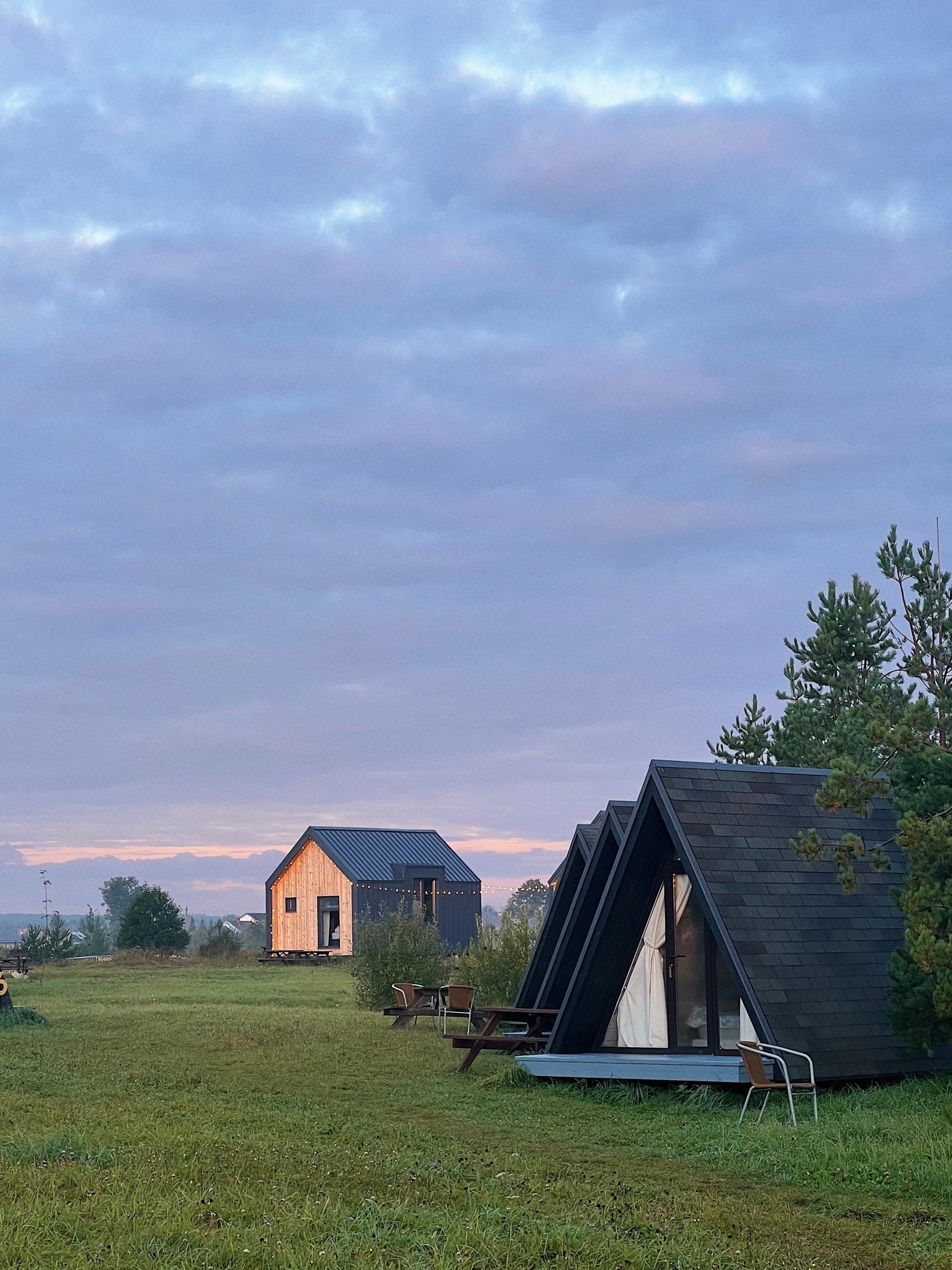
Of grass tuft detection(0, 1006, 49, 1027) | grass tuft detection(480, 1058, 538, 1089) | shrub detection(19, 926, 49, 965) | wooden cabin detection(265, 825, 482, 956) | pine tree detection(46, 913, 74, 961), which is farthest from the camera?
wooden cabin detection(265, 825, 482, 956)

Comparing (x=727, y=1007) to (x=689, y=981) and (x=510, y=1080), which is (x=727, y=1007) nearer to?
(x=689, y=981)

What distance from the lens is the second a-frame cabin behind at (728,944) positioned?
1280cm

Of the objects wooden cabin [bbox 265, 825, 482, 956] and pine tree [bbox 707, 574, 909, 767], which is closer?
pine tree [bbox 707, 574, 909, 767]

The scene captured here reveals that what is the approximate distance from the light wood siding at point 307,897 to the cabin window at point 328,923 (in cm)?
16

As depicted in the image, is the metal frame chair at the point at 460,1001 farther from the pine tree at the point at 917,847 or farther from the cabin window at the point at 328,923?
the cabin window at the point at 328,923

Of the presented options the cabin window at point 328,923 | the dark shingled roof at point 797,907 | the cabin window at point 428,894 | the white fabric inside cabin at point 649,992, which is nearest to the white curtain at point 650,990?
the white fabric inside cabin at point 649,992

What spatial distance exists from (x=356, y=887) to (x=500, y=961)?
85.9 ft

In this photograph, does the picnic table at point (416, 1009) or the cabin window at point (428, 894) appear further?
the cabin window at point (428, 894)

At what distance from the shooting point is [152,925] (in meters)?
46.8

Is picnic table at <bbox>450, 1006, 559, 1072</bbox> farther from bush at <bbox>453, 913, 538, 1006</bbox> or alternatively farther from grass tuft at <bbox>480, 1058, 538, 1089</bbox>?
bush at <bbox>453, 913, 538, 1006</bbox>

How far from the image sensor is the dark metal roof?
48.2m

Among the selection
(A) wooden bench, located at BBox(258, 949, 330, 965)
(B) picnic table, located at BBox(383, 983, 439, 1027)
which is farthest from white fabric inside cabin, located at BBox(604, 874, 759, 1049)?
(A) wooden bench, located at BBox(258, 949, 330, 965)

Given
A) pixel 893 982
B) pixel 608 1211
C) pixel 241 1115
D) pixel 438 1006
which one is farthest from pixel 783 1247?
pixel 438 1006

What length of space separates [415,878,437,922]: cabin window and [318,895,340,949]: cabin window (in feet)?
9.89
